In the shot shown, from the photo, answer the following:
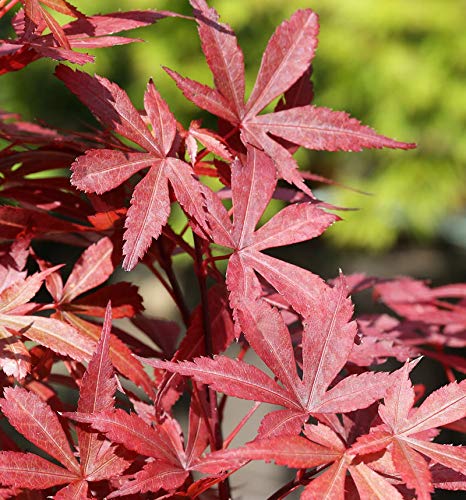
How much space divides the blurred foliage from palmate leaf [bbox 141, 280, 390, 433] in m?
3.33

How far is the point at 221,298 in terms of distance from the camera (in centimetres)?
67

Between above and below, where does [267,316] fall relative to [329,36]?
below

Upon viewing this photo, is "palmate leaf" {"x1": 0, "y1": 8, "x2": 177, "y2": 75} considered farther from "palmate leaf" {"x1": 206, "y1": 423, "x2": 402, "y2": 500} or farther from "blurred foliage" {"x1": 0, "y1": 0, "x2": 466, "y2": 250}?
"blurred foliage" {"x1": 0, "y1": 0, "x2": 466, "y2": 250}

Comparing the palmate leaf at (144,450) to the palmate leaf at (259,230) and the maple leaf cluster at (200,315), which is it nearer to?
the maple leaf cluster at (200,315)

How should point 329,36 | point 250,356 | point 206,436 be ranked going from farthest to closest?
point 329,36, point 250,356, point 206,436

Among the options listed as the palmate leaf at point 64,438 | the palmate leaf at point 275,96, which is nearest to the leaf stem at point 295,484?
the palmate leaf at point 64,438

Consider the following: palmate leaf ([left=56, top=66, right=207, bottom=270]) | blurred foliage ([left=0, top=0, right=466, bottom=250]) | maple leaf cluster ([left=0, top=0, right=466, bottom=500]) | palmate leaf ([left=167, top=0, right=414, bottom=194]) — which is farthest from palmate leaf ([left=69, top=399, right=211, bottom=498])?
blurred foliage ([left=0, top=0, right=466, bottom=250])

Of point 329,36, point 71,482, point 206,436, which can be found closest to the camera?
point 71,482

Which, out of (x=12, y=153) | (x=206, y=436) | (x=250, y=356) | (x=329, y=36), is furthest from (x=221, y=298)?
(x=329, y=36)

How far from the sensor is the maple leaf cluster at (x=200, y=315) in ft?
1.65

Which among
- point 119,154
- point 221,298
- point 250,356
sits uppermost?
point 119,154

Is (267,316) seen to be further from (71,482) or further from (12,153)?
(12,153)

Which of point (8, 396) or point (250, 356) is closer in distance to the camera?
point (8, 396)

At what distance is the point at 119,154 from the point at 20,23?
0.60 ft
